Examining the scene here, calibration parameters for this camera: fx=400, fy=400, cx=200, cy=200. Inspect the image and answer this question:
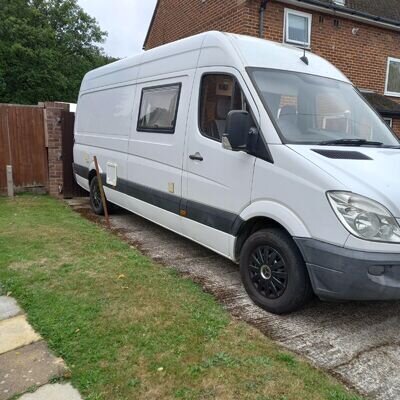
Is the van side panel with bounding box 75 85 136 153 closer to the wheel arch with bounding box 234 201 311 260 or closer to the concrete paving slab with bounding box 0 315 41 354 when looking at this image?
the wheel arch with bounding box 234 201 311 260

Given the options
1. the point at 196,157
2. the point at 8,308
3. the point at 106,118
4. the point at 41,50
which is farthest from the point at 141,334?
the point at 41,50

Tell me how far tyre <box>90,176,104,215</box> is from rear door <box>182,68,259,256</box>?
10.6 feet

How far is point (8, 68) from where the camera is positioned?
28.5 metres

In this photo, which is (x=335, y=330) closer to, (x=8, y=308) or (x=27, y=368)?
(x=27, y=368)

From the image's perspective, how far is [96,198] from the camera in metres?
7.63

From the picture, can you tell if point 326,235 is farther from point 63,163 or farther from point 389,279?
point 63,163

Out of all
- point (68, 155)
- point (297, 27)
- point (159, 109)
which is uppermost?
point (297, 27)

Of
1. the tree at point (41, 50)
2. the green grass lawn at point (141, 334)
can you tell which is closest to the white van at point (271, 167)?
the green grass lawn at point (141, 334)

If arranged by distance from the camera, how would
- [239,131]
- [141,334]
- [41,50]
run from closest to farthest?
1. [141,334]
2. [239,131]
3. [41,50]

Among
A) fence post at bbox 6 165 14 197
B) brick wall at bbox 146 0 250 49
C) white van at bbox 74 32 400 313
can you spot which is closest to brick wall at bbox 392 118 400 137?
brick wall at bbox 146 0 250 49

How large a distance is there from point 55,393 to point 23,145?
25.3 ft

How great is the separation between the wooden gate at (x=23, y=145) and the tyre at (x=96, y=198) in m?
2.37

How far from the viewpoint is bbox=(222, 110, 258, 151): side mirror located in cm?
352

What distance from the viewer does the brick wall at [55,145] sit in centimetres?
899
